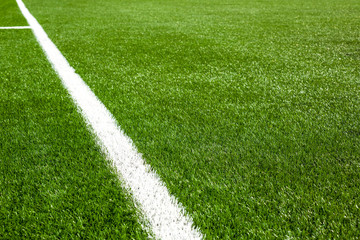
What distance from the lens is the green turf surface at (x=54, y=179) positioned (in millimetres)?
1114

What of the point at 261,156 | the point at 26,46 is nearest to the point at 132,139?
the point at 261,156

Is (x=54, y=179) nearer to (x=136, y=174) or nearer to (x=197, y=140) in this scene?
(x=136, y=174)

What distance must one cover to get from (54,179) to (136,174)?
1.17 feet

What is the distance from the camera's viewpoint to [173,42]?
391 centimetres

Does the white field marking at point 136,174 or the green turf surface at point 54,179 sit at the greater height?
the white field marking at point 136,174

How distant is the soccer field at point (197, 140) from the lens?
1.14 m

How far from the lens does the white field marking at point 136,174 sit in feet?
3.67

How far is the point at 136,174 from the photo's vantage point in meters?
1.40

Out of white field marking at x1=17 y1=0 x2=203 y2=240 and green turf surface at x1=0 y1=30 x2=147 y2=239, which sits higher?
white field marking at x1=17 y1=0 x2=203 y2=240

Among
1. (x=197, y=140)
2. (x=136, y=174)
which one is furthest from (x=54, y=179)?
(x=197, y=140)

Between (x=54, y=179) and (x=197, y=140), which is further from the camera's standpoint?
(x=197, y=140)

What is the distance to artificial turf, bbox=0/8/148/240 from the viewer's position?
3.66 ft

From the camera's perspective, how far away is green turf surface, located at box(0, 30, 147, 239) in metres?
1.11

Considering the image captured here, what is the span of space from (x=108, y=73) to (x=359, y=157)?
6.63 feet
